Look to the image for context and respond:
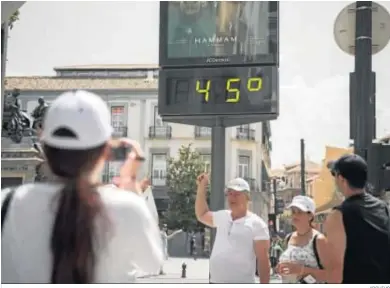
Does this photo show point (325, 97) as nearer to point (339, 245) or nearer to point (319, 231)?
point (319, 231)

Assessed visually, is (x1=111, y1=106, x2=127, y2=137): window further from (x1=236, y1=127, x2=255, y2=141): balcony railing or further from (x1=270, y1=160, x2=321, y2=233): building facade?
(x1=236, y1=127, x2=255, y2=141): balcony railing

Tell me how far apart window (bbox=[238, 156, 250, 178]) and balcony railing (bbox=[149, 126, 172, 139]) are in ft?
2.10

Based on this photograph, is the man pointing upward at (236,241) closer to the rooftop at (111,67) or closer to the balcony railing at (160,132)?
the balcony railing at (160,132)

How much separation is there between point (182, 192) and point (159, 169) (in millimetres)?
266

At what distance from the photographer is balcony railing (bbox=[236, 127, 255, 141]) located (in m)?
4.64

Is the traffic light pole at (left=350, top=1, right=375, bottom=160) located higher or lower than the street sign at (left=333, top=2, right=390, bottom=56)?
lower

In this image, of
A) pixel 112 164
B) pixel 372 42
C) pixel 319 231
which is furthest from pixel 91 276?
pixel 372 42

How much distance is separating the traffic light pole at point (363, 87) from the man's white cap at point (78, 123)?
70.2 inches

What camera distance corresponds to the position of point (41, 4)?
3861 millimetres

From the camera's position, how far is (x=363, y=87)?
3125 millimetres

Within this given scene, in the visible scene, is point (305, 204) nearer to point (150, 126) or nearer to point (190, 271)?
point (190, 271)

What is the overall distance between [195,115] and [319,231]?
51.5 inches

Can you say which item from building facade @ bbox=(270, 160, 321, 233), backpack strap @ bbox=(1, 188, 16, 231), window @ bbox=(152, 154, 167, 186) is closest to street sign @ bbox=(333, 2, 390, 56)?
building facade @ bbox=(270, 160, 321, 233)

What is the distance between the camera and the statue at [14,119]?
13.0ft
